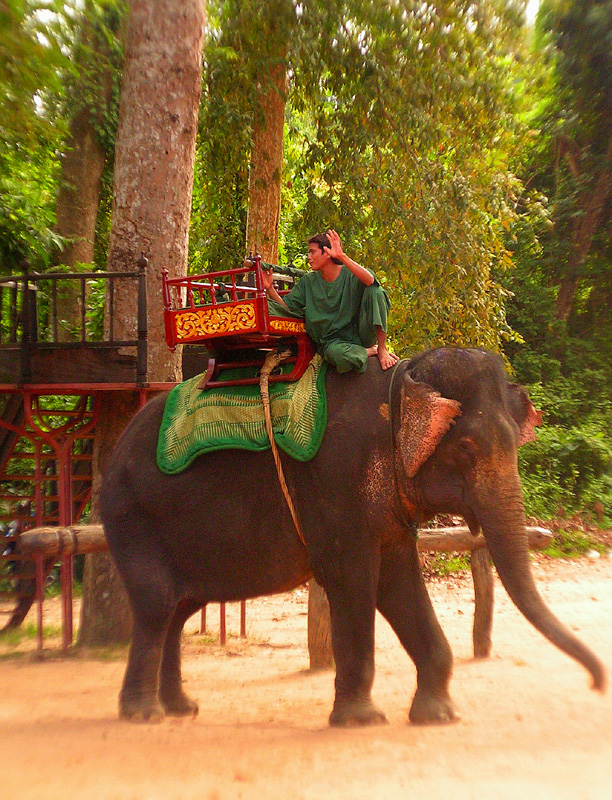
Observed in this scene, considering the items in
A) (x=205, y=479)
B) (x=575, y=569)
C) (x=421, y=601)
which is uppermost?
(x=205, y=479)

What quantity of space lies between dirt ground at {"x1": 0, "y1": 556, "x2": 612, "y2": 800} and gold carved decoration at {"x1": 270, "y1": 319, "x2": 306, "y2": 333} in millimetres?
2054

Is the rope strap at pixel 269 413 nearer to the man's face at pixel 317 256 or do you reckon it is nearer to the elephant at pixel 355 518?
the elephant at pixel 355 518

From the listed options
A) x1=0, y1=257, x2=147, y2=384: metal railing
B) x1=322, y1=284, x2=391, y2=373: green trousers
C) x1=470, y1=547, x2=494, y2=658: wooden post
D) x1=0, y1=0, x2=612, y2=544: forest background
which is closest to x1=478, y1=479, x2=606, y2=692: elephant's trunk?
x1=322, y1=284, x2=391, y2=373: green trousers

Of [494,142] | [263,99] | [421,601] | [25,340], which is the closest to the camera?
[421,601]

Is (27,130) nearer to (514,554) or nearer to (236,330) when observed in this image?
(236,330)

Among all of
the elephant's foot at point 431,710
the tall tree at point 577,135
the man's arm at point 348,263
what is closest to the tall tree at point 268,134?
the man's arm at point 348,263

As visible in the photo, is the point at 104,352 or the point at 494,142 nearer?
the point at 104,352

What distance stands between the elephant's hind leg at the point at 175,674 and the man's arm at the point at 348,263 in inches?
83.2

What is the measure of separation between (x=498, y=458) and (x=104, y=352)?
3.55m

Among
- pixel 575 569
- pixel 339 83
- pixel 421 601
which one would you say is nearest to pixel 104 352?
pixel 421 601

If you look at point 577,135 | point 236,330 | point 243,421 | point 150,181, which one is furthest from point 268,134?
point 577,135

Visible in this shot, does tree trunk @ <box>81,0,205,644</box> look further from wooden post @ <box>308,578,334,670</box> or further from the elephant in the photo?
the elephant

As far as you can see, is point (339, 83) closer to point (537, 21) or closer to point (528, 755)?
point (537, 21)

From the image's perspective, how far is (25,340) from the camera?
6414 millimetres
